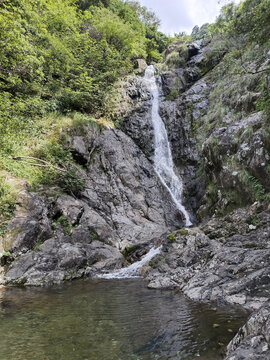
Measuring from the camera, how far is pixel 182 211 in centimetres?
1531

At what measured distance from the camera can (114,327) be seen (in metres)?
4.71

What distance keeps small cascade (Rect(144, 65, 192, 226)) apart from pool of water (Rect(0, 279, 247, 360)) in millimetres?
9465

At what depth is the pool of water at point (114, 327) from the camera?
3.71 metres

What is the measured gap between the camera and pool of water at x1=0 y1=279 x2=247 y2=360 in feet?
12.2

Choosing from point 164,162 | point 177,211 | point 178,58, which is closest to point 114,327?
point 177,211

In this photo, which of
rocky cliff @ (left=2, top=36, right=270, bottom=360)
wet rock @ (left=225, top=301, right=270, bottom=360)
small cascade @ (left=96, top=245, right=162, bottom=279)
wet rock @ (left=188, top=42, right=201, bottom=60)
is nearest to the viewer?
wet rock @ (left=225, top=301, right=270, bottom=360)

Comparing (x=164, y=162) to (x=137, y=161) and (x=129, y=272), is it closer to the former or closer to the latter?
(x=137, y=161)

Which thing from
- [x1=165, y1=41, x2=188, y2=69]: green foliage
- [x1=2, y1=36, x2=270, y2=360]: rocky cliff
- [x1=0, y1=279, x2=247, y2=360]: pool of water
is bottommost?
[x1=0, y1=279, x2=247, y2=360]: pool of water

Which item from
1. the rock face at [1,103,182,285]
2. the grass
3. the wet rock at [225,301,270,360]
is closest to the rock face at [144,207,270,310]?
the wet rock at [225,301,270,360]

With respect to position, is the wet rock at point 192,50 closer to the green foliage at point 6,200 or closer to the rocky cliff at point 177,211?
the rocky cliff at point 177,211

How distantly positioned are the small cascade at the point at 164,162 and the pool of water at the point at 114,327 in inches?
373

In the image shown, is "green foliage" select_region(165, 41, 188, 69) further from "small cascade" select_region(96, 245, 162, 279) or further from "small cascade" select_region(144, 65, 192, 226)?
"small cascade" select_region(96, 245, 162, 279)

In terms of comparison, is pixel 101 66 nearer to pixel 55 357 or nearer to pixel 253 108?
pixel 253 108

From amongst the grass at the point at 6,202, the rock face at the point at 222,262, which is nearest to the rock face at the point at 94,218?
the grass at the point at 6,202
